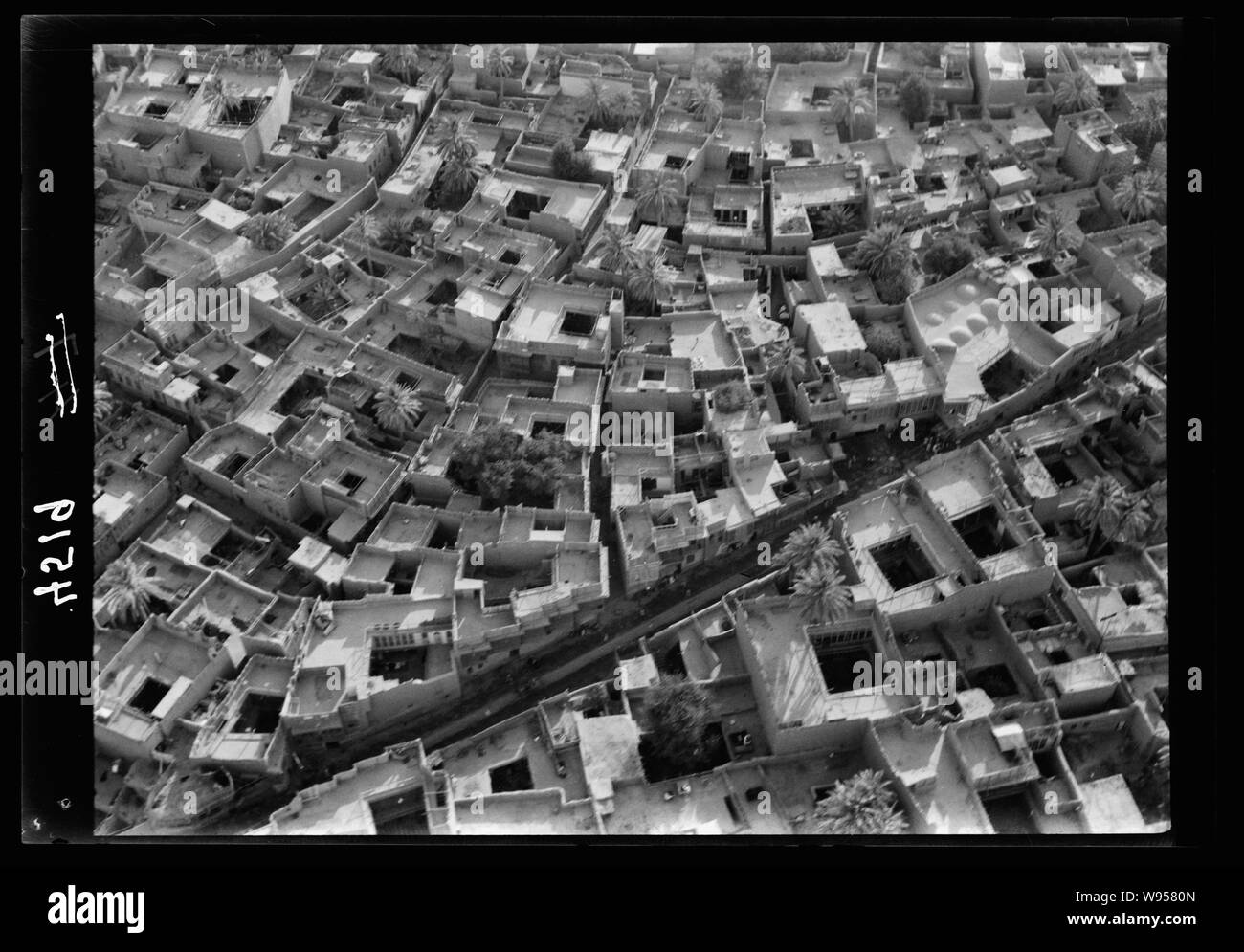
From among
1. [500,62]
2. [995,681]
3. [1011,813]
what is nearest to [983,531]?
[995,681]

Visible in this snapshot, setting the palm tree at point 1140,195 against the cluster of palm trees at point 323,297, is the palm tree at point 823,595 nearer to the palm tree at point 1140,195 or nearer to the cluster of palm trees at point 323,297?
the cluster of palm trees at point 323,297

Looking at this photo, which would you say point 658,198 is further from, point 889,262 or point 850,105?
point 850,105

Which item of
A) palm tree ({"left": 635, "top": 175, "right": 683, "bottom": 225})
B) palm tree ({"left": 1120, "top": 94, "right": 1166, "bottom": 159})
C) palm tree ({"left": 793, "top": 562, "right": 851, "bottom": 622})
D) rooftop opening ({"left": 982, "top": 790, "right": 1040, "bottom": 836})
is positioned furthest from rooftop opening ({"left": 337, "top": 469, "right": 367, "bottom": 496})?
palm tree ({"left": 1120, "top": 94, "right": 1166, "bottom": 159})

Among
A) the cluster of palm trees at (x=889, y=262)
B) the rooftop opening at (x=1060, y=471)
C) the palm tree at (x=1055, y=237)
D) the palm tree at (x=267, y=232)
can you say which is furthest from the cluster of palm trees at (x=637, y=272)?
the rooftop opening at (x=1060, y=471)

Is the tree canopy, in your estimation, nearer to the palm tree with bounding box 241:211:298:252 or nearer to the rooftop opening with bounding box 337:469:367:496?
the rooftop opening with bounding box 337:469:367:496

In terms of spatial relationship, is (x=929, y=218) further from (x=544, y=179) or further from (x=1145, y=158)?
→ (x=544, y=179)

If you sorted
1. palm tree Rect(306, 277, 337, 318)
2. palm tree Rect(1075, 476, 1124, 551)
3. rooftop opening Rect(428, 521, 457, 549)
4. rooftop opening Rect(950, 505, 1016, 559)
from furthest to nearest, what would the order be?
1. palm tree Rect(306, 277, 337, 318)
2. rooftop opening Rect(428, 521, 457, 549)
3. rooftop opening Rect(950, 505, 1016, 559)
4. palm tree Rect(1075, 476, 1124, 551)
